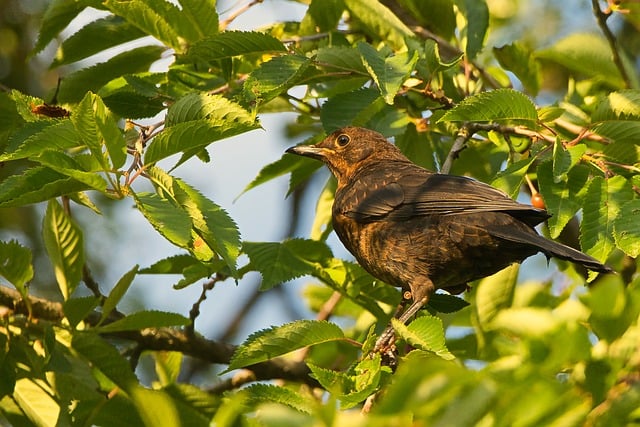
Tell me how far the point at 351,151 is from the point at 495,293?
1360 millimetres

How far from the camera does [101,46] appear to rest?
4590 mm

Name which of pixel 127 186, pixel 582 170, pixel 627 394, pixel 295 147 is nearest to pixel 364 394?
pixel 127 186

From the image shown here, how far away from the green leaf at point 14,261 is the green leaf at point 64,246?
24 cm

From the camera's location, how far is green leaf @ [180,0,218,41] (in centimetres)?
437

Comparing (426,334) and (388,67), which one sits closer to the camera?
(426,334)

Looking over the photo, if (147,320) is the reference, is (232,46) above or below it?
above

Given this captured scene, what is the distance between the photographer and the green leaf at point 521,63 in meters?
4.90

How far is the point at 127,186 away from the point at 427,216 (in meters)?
1.93

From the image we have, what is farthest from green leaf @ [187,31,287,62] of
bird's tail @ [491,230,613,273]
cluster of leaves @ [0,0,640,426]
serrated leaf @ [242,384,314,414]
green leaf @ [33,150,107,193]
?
serrated leaf @ [242,384,314,414]

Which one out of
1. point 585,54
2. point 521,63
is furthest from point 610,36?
point 521,63

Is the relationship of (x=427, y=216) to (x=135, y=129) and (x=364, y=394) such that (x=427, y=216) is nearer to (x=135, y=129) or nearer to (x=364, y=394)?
(x=135, y=129)

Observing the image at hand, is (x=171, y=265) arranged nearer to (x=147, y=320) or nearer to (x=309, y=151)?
(x=147, y=320)

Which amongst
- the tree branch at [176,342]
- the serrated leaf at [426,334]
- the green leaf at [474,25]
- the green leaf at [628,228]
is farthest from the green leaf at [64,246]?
the green leaf at [628,228]

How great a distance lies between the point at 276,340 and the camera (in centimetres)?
341
